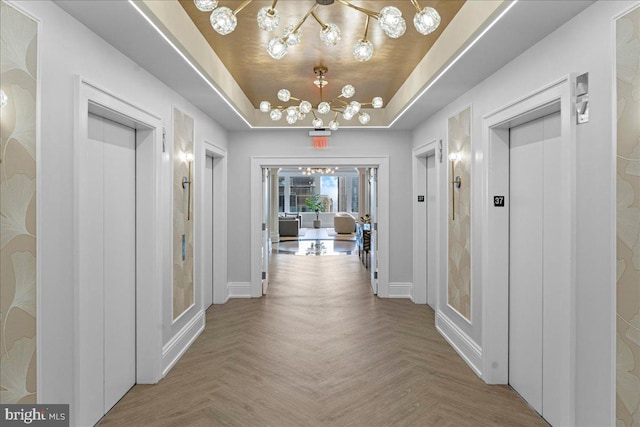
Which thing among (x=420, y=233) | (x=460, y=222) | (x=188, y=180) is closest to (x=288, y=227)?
(x=420, y=233)

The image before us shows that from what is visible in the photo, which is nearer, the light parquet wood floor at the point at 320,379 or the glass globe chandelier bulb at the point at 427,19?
the glass globe chandelier bulb at the point at 427,19

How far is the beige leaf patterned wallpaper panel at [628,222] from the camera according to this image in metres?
1.66

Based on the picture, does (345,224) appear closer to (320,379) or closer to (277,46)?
(320,379)

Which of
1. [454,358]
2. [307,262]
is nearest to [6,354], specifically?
[454,358]

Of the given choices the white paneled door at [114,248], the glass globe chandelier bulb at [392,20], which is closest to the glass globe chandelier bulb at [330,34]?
the glass globe chandelier bulb at [392,20]

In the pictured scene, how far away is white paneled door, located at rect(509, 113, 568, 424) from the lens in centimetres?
251

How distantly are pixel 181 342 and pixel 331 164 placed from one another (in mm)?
3270

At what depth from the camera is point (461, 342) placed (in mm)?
3586

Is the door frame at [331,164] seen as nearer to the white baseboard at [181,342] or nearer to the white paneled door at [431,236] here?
the white paneled door at [431,236]

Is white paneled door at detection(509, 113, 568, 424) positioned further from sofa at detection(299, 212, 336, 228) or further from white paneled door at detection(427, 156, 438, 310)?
sofa at detection(299, 212, 336, 228)

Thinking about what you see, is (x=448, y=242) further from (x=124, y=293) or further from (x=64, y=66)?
(x=64, y=66)

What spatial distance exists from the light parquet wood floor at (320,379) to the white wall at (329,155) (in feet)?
2.96

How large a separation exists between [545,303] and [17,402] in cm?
306

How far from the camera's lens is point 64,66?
77.1 inches
